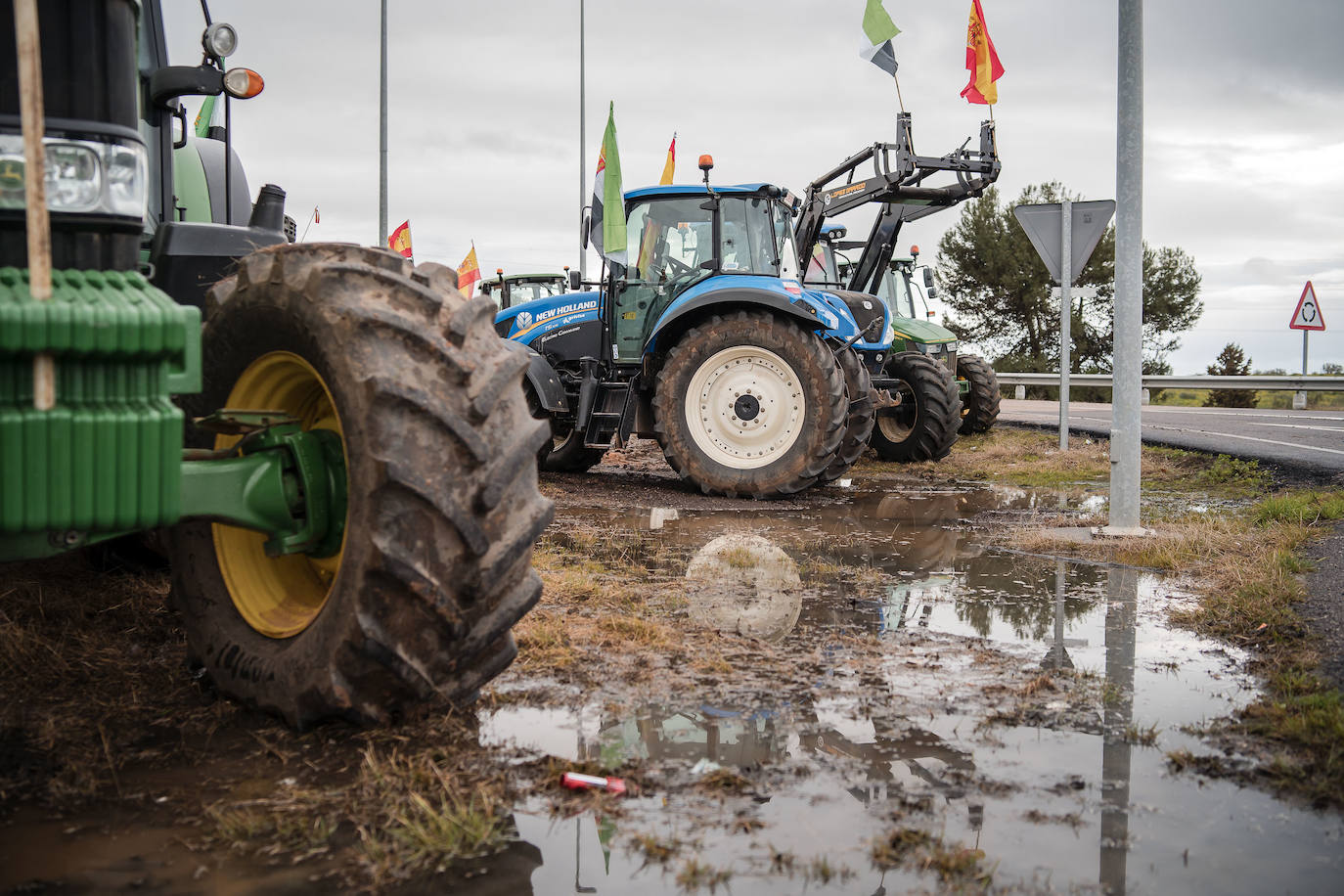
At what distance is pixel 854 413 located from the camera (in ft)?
31.5

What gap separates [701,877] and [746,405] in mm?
7246

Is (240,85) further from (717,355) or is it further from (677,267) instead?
(677,267)

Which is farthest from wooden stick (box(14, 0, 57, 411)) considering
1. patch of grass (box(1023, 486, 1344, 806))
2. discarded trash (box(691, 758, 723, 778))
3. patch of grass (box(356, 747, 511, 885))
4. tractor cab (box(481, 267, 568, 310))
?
tractor cab (box(481, 267, 568, 310))

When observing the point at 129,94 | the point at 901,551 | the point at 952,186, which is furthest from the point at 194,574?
the point at 952,186

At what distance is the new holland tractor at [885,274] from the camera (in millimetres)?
12484

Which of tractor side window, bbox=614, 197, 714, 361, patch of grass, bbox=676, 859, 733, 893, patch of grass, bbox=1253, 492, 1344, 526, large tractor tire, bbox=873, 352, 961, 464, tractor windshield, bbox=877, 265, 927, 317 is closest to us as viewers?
patch of grass, bbox=676, 859, 733, 893

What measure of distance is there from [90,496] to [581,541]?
447cm

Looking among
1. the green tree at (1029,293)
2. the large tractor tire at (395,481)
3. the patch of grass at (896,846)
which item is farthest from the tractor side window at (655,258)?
the green tree at (1029,293)

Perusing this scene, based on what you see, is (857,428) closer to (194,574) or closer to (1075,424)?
(194,574)

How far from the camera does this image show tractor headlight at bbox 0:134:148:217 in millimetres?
2631

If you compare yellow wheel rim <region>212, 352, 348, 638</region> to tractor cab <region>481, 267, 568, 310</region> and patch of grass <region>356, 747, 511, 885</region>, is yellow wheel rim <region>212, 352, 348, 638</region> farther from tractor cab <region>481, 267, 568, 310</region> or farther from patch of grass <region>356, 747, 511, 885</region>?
tractor cab <region>481, 267, 568, 310</region>

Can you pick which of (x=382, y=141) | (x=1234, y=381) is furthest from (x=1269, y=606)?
(x=1234, y=381)

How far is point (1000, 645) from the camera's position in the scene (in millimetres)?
4359

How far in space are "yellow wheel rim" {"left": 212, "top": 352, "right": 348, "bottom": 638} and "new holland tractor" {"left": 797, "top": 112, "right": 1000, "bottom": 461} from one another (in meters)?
8.74
